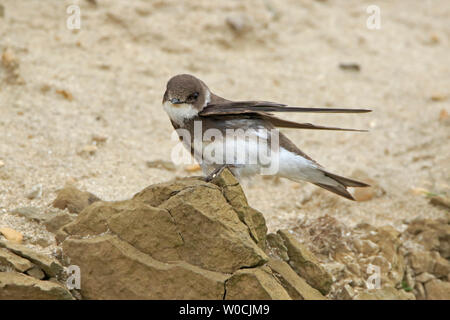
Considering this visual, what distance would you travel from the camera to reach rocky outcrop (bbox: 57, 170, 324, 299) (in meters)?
3.07

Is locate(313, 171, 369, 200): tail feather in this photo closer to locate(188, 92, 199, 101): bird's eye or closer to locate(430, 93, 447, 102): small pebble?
locate(188, 92, 199, 101): bird's eye

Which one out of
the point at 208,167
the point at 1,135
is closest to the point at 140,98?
the point at 1,135

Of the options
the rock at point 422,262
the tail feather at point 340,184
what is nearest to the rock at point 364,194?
the tail feather at point 340,184

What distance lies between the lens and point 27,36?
6.75 m

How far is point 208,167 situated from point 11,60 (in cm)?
307

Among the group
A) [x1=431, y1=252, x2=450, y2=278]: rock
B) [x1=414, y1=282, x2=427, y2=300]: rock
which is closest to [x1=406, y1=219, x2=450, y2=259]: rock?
[x1=431, y1=252, x2=450, y2=278]: rock

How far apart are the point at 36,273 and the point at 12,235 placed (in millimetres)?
590

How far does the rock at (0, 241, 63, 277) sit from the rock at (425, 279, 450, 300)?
103 inches

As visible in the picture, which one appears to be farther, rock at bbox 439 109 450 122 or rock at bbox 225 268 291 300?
rock at bbox 439 109 450 122

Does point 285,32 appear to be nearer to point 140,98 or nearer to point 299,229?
point 140,98

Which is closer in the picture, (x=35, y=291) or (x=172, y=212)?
(x=35, y=291)

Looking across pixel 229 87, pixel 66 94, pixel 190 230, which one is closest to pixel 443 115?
pixel 229 87

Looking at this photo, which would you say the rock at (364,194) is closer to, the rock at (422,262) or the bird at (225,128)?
the rock at (422,262)

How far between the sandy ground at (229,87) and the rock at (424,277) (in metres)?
0.69
